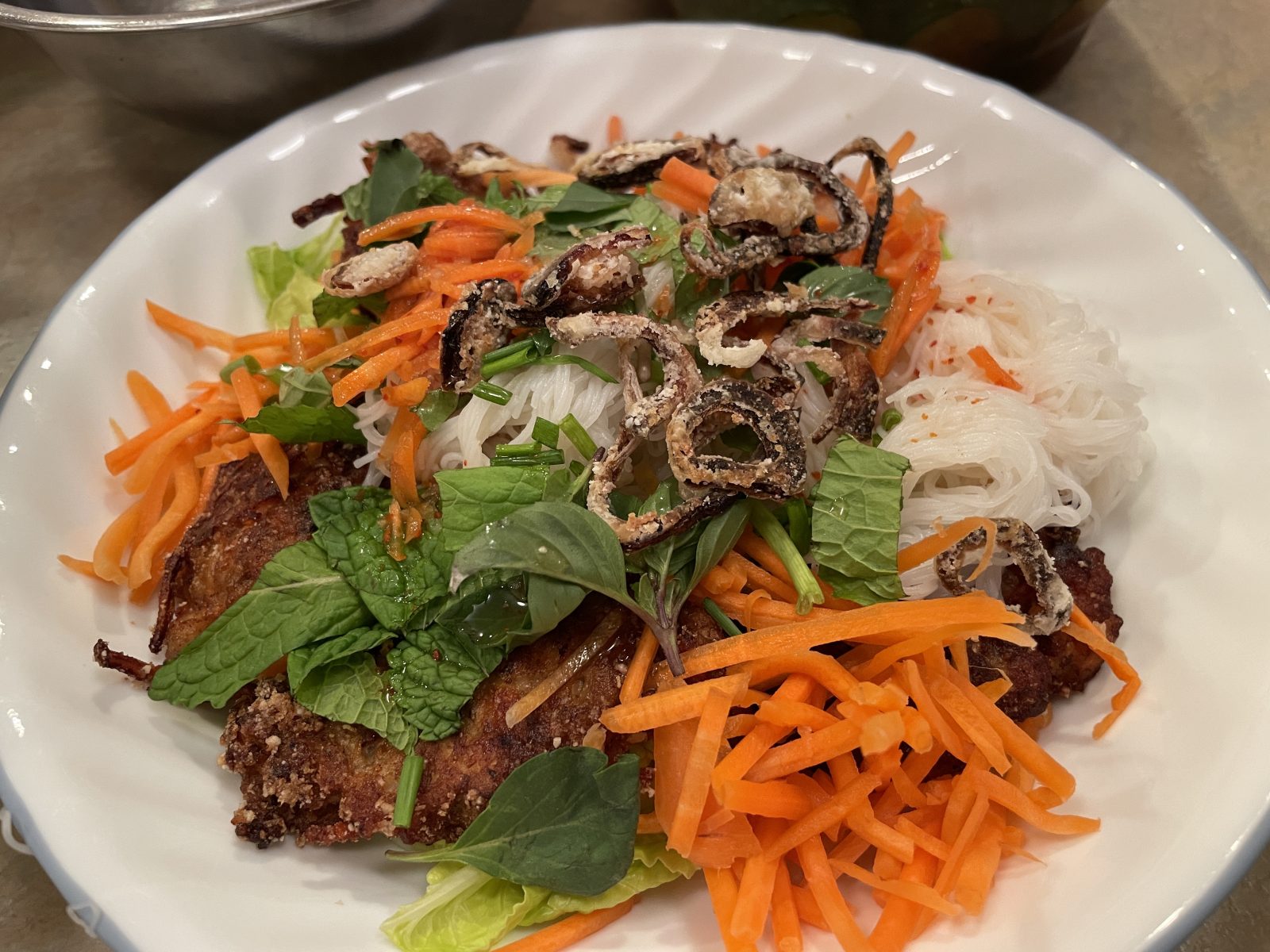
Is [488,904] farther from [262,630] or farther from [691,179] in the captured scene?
[691,179]

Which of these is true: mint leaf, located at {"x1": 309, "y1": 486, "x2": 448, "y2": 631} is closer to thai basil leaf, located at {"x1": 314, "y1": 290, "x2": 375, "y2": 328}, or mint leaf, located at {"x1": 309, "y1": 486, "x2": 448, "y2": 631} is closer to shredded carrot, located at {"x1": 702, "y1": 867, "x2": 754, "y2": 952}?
thai basil leaf, located at {"x1": 314, "y1": 290, "x2": 375, "y2": 328}

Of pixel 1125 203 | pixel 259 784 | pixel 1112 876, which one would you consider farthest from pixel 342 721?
pixel 1125 203

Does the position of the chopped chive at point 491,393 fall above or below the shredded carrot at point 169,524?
above

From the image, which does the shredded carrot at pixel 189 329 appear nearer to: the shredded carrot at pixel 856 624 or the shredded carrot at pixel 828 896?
the shredded carrot at pixel 856 624

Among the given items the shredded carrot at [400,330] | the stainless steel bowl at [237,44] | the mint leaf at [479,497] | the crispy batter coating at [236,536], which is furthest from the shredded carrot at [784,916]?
the stainless steel bowl at [237,44]

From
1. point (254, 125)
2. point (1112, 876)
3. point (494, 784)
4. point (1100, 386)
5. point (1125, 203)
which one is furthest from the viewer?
point (254, 125)

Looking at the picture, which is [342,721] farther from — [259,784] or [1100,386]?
[1100,386]

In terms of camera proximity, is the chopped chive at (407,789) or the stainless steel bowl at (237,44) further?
the stainless steel bowl at (237,44)
